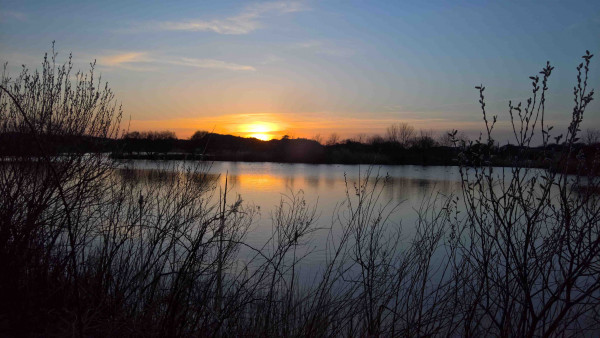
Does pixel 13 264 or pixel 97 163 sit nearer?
pixel 13 264

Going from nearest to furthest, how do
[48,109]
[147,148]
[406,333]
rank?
[406,333] < [48,109] < [147,148]

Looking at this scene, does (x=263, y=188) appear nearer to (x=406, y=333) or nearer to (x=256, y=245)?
(x=256, y=245)

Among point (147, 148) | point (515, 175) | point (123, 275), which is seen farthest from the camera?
point (147, 148)

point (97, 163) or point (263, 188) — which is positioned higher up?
point (97, 163)

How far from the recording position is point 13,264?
405 cm

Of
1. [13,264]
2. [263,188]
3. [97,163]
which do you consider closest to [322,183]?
[263,188]

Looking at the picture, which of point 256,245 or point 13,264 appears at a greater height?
point 13,264

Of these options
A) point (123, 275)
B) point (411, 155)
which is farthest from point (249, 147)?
point (123, 275)

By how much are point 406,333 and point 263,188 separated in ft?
46.3

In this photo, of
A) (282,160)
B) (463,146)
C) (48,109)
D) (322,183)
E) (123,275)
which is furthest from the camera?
(282,160)

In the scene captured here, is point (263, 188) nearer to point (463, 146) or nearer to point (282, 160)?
point (463, 146)

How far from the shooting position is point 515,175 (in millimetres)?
2918

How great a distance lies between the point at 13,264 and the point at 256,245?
4.87 meters

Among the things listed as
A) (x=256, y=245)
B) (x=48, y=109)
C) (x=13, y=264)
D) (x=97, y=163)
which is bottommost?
(x=256, y=245)
